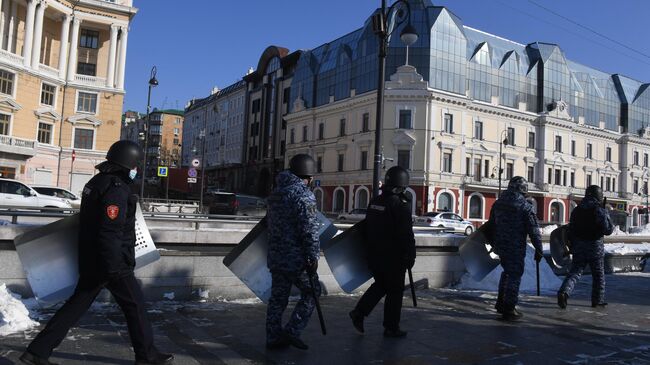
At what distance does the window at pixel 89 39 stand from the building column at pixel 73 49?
1307mm

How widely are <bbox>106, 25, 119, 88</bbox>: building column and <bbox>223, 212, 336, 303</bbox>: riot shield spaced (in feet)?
154

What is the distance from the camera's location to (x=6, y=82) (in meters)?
41.4

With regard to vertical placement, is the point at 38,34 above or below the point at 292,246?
above

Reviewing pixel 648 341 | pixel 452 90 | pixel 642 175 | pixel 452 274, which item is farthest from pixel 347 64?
pixel 648 341

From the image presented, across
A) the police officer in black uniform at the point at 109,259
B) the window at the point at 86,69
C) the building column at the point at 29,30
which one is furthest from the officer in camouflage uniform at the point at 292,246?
the window at the point at 86,69

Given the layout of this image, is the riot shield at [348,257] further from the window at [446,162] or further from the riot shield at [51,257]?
the window at [446,162]

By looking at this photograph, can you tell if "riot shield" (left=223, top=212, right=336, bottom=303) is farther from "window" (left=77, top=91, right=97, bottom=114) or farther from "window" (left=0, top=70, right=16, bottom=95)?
"window" (left=77, top=91, right=97, bottom=114)

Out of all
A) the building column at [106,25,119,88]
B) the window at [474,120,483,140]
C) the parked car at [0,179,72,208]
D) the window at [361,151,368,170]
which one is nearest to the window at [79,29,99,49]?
the building column at [106,25,119,88]

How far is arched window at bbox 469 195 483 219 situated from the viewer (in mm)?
50219

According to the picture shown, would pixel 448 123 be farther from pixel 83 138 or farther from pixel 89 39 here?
pixel 89 39

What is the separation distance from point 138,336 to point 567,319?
18.6ft

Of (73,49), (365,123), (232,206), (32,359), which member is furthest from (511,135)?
(32,359)

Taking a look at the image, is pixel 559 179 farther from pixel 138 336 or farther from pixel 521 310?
pixel 138 336

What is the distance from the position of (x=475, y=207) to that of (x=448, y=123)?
8.54 m
